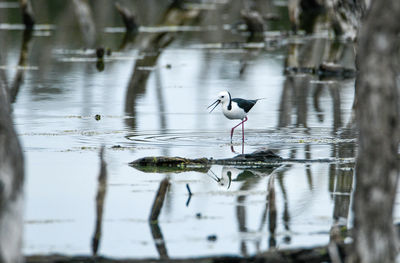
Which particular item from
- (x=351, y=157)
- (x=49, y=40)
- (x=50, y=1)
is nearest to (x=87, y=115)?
(x=351, y=157)

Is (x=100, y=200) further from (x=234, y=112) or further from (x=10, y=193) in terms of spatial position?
(x=234, y=112)

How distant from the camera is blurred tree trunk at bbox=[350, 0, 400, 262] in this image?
6957mm

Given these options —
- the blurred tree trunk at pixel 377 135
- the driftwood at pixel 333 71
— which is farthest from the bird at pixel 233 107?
the driftwood at pixel 333 71

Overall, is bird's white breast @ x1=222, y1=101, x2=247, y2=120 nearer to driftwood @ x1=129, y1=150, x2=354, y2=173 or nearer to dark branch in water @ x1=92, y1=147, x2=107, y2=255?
driftwood @ x1=129, y1=150, x2=354, y2=173

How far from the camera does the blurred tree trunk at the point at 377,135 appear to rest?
6957 millimetres

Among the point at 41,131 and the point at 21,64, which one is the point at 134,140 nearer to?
the point at 41,131

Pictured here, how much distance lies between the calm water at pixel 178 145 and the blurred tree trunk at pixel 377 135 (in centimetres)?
201

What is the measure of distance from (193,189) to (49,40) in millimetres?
25647

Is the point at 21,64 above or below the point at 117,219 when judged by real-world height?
above

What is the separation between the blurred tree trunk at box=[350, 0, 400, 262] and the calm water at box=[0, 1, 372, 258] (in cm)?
201

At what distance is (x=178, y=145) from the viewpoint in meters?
15.5

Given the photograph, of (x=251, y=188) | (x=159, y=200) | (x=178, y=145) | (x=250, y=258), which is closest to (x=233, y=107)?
(x=178, y=145)

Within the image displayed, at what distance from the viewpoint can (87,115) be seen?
1922 cm

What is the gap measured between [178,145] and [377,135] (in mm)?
8599
